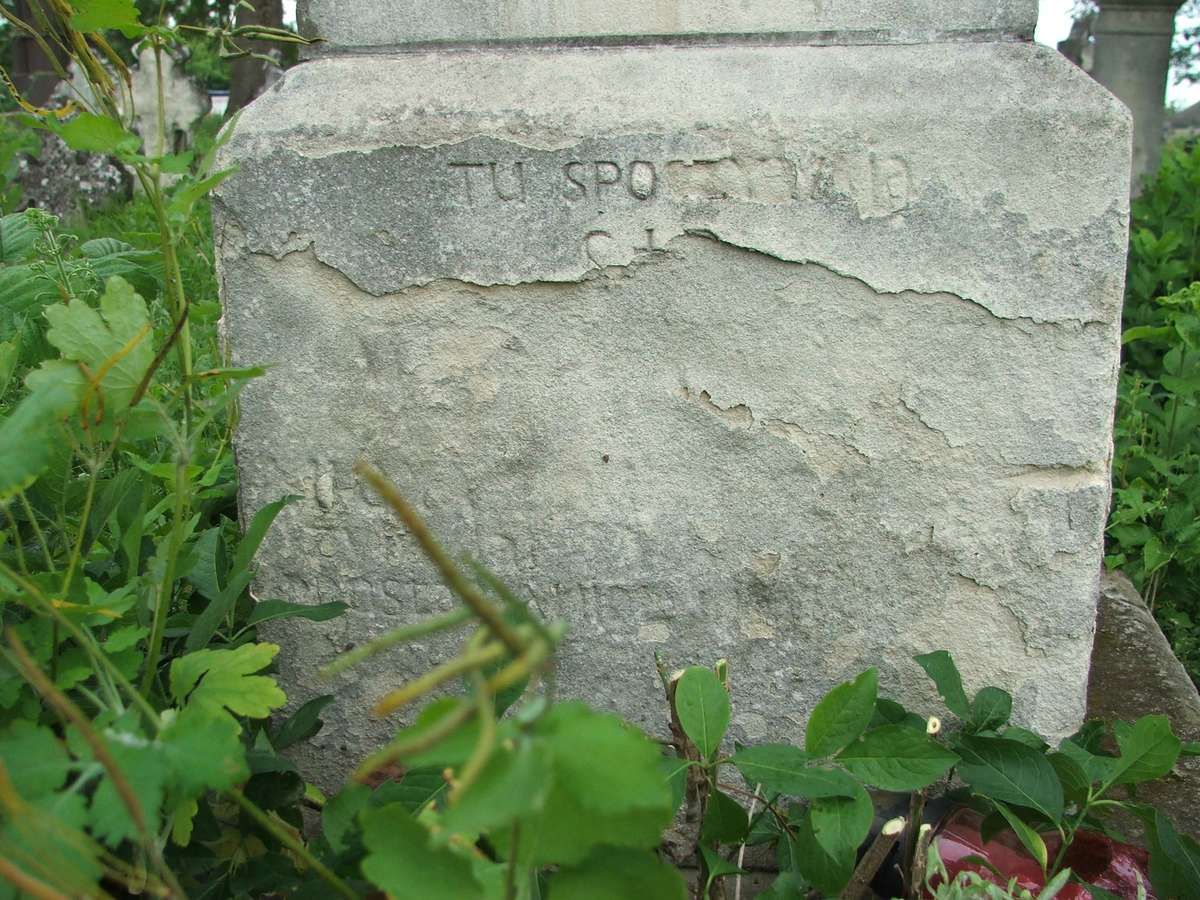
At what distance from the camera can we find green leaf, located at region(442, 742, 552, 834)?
58 centimetres

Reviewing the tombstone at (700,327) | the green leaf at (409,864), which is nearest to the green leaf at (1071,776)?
the tombstone at (700,327)

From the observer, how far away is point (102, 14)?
108cm

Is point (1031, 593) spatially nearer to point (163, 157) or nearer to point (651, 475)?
point (651, 475)

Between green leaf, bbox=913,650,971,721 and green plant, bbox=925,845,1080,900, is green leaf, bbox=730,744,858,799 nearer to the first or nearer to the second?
green plant, bbox=925,845,1080,900

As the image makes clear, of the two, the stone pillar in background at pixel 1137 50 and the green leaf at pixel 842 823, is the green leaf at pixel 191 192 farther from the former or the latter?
the stone pillar in background at pixel 1137 50

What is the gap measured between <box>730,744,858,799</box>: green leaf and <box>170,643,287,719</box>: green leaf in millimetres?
529

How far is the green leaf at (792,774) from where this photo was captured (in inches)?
49.3

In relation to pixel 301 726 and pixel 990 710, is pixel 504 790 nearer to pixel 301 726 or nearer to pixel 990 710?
pixel 301 726

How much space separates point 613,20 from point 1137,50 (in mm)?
5928

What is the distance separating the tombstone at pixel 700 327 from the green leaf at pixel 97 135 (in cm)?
46

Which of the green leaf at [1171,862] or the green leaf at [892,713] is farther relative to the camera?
the green leaf at [892,713]

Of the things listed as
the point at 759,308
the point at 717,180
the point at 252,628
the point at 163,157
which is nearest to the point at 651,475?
the point at 759,308

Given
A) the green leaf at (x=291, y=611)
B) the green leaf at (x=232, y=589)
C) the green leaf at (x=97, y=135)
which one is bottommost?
the green leaf at (x=291, y=611)

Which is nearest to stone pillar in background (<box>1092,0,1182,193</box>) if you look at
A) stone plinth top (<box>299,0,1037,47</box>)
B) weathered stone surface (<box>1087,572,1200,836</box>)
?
weathered stone surface (<box>1087,572,1200,836</box>)
